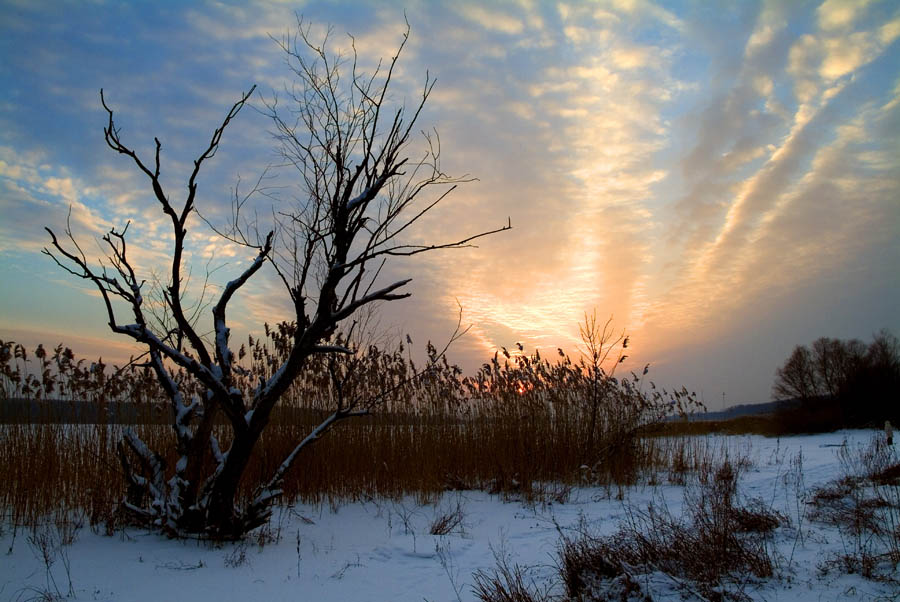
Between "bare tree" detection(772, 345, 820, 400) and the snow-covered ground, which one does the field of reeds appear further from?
"bare tree" detection(772, 345, 820, 400)

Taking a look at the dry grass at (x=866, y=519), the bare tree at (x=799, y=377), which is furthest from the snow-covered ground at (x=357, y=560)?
the bare tree at (x=799, y=377)

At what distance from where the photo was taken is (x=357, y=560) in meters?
4.50

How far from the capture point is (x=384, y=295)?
4652 mm

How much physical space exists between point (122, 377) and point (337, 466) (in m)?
2.90

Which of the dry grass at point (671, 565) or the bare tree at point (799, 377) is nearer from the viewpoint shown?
the dry grass at point (671, 565)

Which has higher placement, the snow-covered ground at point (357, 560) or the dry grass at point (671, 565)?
the dry grass at point (671, 565)

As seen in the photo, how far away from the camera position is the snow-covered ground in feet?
11.3

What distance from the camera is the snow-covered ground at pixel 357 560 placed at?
345 cm

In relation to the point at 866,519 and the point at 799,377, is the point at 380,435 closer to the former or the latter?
the point at 866,519

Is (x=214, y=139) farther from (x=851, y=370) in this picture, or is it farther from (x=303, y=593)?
(x=851, y=370)

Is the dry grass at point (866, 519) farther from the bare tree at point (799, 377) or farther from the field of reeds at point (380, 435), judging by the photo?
the bare tree at point (799, 377)

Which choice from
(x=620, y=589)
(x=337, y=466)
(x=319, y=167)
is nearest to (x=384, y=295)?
(x=319, y=167)

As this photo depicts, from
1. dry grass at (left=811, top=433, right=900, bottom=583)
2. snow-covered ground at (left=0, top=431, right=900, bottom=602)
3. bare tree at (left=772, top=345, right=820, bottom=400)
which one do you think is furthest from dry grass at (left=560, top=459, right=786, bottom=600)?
bare tree at (left=772, top=345, right=820, bottom=400)

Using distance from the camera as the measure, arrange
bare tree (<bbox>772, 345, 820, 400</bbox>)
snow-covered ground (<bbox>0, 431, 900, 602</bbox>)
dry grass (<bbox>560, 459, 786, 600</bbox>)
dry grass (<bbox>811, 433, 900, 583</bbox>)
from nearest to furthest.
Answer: dry grass (<bbox>560, 459, 786, 600</bbox>), dry grass (<bbox>811, 433, 900, 583</bbox>), snow-covered ground (<bbox>0, 431, 900, 602</bbox>), bare tree (<bbox>772, 345, 820, 400</bbox>)
